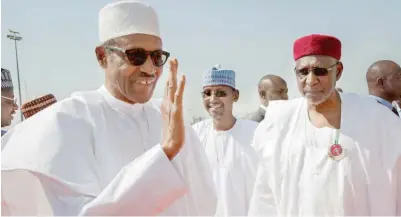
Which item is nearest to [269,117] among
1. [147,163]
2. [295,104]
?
[295,104]

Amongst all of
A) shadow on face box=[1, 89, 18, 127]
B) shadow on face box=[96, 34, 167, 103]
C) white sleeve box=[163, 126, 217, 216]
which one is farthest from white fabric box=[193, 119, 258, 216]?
shadow on face box=[96, 34, 167, 103]

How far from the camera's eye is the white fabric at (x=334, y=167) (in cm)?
459

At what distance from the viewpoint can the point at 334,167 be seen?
471 cm

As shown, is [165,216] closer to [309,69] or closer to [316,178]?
[316,178]

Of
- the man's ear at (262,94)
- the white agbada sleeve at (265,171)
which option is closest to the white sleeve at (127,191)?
the white agbada sleeve at (265,171)

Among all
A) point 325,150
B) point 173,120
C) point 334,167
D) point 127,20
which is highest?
point 127,20

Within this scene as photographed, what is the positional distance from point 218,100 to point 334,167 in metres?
3.13

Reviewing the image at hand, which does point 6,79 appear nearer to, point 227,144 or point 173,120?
point 227,144

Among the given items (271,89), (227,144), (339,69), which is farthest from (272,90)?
(339,69)

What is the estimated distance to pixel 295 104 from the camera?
5371 mm

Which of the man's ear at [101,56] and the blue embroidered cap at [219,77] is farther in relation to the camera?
the blue embroidered cap at [219,77]

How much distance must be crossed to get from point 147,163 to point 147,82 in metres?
0.72

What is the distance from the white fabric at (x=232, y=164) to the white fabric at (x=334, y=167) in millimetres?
1693

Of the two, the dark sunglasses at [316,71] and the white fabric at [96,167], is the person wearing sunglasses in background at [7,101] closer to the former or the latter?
the white fabric at [96,167]
